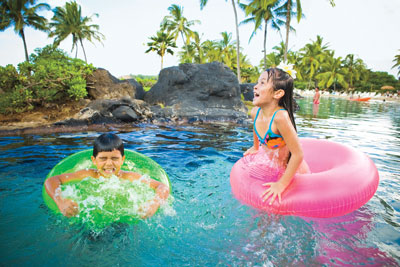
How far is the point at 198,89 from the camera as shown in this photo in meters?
11.8

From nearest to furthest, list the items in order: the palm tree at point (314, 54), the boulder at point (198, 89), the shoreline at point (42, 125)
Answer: the shoreline at point (42, 125)
the boulder at point (198, 89)
the palm tree at point (314, 54)

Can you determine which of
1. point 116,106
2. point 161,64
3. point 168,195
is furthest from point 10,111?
point 161,64

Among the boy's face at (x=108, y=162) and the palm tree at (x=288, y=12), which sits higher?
the palm tree at (x=288, y=12)

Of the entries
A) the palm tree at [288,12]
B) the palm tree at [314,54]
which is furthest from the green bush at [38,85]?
the palm tree at [314,54]

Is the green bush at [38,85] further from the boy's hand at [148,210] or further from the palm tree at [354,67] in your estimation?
the palm tree at [354,67]

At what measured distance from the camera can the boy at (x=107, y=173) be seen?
2.23m

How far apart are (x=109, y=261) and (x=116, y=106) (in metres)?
7.44

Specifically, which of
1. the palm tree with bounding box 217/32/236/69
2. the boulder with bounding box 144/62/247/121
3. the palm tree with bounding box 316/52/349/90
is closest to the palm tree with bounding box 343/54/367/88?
the palm tree with bounding box 316/52/349/90

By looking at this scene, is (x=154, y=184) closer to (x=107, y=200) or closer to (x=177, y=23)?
(x=107, y=200)

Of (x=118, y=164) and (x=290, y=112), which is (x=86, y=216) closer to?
(x=118, y=164)

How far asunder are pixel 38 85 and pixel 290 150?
869cm

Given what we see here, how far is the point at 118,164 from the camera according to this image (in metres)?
2.40

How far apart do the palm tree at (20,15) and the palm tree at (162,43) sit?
13.5 m

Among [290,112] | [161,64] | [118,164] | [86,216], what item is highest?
[161,64]
